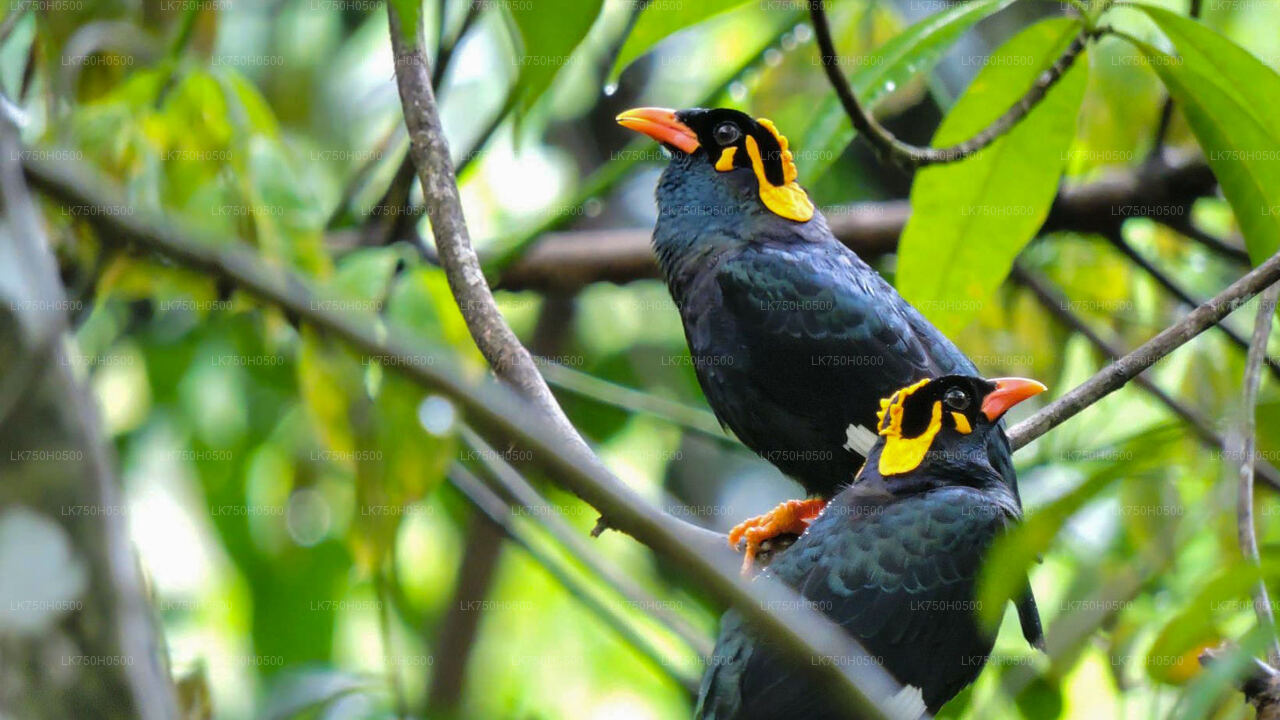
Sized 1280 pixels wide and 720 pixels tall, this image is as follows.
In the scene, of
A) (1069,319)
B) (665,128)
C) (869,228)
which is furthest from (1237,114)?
(869,228)

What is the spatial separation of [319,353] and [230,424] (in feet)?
9.67

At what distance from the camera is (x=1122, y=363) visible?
8.38 ft

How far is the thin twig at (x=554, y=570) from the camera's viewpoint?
382 cm

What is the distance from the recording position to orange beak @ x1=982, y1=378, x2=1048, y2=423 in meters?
3.16

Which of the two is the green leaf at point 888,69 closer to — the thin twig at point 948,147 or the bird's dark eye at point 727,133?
the thin twig at point 948,147

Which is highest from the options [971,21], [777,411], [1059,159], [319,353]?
[971,21]

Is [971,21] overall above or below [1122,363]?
above

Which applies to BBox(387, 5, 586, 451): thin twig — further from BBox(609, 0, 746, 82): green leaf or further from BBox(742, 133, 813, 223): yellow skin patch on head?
BBox(742, 133, 813, 223): yellow skin patch on head

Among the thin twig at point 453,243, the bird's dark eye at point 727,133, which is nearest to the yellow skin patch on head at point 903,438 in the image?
the thin twig at point 453,243

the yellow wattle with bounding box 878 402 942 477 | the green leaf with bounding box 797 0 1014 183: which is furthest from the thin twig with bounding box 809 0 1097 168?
the yellow wattle with bounding box 878 402 942 477

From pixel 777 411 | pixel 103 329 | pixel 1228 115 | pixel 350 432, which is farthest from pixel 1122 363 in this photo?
pixel 103 329

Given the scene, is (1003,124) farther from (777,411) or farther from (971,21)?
(777,411)

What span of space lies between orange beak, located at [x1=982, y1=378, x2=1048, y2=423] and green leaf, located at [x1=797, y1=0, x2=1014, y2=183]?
0.71 m

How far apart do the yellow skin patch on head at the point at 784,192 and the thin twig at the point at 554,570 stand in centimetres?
129
